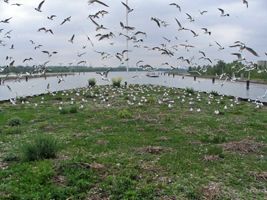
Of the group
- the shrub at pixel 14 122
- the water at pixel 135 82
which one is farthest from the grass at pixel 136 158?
the water at pixel 135 82

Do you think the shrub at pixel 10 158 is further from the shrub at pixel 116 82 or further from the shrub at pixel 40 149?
the shrub at pixel 116 82

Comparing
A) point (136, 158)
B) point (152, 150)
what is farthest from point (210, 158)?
point (136, 158)

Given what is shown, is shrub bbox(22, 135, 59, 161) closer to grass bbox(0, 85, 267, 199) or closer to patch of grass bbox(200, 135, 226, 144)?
grass bbox(0, 85, 267, 199)

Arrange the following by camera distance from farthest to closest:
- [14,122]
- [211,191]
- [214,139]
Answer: [14,122], [214,139], [211,191]

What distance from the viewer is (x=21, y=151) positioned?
14164mm

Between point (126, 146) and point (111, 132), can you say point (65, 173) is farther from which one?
point (111, 132)

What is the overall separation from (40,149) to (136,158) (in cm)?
305

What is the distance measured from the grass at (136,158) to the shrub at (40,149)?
42mm

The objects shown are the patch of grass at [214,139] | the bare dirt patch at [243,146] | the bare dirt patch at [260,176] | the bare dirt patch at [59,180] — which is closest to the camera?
the bare dirt patch at [59,180]

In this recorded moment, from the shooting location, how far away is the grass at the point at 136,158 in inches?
435

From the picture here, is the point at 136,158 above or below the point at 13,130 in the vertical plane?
above

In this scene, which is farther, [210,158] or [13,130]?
[13,130]

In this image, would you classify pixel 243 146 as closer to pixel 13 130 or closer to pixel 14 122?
pixel 13 130

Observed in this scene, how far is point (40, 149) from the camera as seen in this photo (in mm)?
13953
